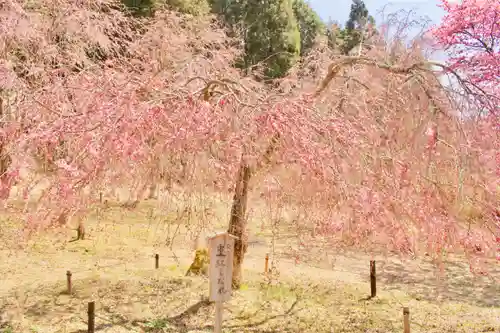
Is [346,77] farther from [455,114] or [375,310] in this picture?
[375,310]

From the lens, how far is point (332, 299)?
730cm

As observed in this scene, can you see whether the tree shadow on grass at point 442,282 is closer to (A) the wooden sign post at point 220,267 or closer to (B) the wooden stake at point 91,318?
(A) the wooden sign post at point 220,267

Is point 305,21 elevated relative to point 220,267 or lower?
elevated

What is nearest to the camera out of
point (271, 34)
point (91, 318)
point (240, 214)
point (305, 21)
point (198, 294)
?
point (91, 318)

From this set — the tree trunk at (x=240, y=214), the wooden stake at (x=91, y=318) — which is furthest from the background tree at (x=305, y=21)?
the wooden stake at (x=91, y=318)

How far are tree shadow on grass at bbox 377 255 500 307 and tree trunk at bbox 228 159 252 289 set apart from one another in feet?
9.75

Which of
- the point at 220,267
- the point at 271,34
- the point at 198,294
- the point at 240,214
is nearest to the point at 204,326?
the point at 198,294

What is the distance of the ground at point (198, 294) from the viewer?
6.04m

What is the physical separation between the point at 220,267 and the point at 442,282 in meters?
5.82

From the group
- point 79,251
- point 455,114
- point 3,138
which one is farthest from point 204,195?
point 79,251

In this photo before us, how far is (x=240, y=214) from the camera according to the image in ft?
19.3

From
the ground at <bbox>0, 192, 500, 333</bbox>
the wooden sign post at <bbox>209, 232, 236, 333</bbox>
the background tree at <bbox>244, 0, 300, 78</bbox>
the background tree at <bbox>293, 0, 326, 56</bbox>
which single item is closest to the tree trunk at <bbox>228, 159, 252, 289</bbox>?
the ground at <bbox>0, 192, 500, 333</bbox>

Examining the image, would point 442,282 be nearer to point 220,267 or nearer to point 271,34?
point 220,267

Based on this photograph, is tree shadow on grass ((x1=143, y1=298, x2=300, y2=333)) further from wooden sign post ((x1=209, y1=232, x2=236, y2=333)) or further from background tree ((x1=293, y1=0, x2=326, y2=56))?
background tree ((x1=293, y1=0, x2=326, y2=56))
